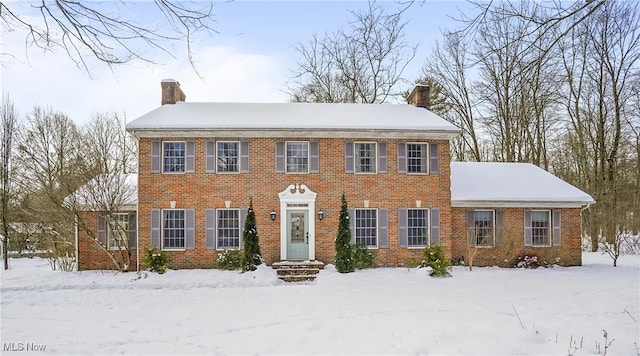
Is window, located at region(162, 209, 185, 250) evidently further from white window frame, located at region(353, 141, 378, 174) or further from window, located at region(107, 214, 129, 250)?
white window frame, located at region(353, 141, 378, 174)

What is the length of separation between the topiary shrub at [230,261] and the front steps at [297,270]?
45.4 inches

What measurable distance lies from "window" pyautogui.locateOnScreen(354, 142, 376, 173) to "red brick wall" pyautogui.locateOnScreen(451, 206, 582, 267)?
3666mm

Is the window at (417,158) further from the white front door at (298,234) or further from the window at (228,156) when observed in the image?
the window at (228,156)

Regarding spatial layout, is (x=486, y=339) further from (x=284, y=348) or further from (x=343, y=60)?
(x=343, y=60)

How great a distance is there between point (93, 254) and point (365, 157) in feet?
34.2

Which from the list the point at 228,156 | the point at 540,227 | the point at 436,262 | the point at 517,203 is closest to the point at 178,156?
the point at 228,156

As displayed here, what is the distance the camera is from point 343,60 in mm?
29156

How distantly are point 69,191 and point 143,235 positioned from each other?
333 centimetres

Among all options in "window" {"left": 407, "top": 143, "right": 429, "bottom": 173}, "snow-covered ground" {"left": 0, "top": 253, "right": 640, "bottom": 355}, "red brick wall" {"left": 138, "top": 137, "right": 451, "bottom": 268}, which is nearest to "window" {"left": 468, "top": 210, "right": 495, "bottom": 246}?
"red brick wall" {"left": 138, "top": 137, "right": 451, "bottom": 268}

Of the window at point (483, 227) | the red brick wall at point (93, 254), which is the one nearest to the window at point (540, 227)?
the window at point (483, 227)

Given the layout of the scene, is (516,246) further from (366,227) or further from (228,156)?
(228,156)

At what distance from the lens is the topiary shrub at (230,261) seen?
15.7 m

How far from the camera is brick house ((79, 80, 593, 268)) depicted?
53.4 ft

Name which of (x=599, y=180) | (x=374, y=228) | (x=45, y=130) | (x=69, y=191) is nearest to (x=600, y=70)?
(x=599, y=180)
